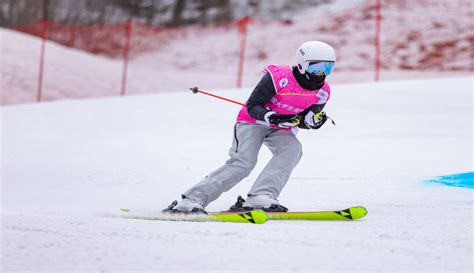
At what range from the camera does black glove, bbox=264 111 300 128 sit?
18.4ft

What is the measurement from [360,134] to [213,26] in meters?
24.4

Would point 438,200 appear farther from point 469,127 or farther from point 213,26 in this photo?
point 213,26

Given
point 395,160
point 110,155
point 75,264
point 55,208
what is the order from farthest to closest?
point 110,155
point 395,160
point 55,208
point 75,264

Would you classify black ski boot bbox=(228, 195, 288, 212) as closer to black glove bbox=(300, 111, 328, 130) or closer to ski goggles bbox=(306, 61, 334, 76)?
black glove bbox=(300, 111, 328, 130)

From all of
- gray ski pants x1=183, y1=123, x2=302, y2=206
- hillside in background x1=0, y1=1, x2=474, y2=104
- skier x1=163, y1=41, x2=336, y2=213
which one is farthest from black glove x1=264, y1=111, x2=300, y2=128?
hillside in background x1=0, y1=1, x2=474, y2=104

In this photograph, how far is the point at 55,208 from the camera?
711cm

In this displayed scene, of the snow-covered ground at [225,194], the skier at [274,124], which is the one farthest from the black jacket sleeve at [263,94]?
the snow-covered ground at [225,194]

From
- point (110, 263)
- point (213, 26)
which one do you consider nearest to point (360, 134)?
point (110, 263)

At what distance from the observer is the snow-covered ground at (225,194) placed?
4391mm

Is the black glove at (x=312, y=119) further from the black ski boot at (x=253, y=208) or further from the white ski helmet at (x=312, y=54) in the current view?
the black ski boot at (x=253, y=208)

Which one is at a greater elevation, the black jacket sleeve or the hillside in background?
the black jacket sleeve

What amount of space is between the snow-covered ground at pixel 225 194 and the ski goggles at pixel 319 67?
97cm

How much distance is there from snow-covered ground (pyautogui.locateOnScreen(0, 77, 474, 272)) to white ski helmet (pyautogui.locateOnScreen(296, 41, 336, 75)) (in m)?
1.02

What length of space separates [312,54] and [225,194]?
2.13 meters
